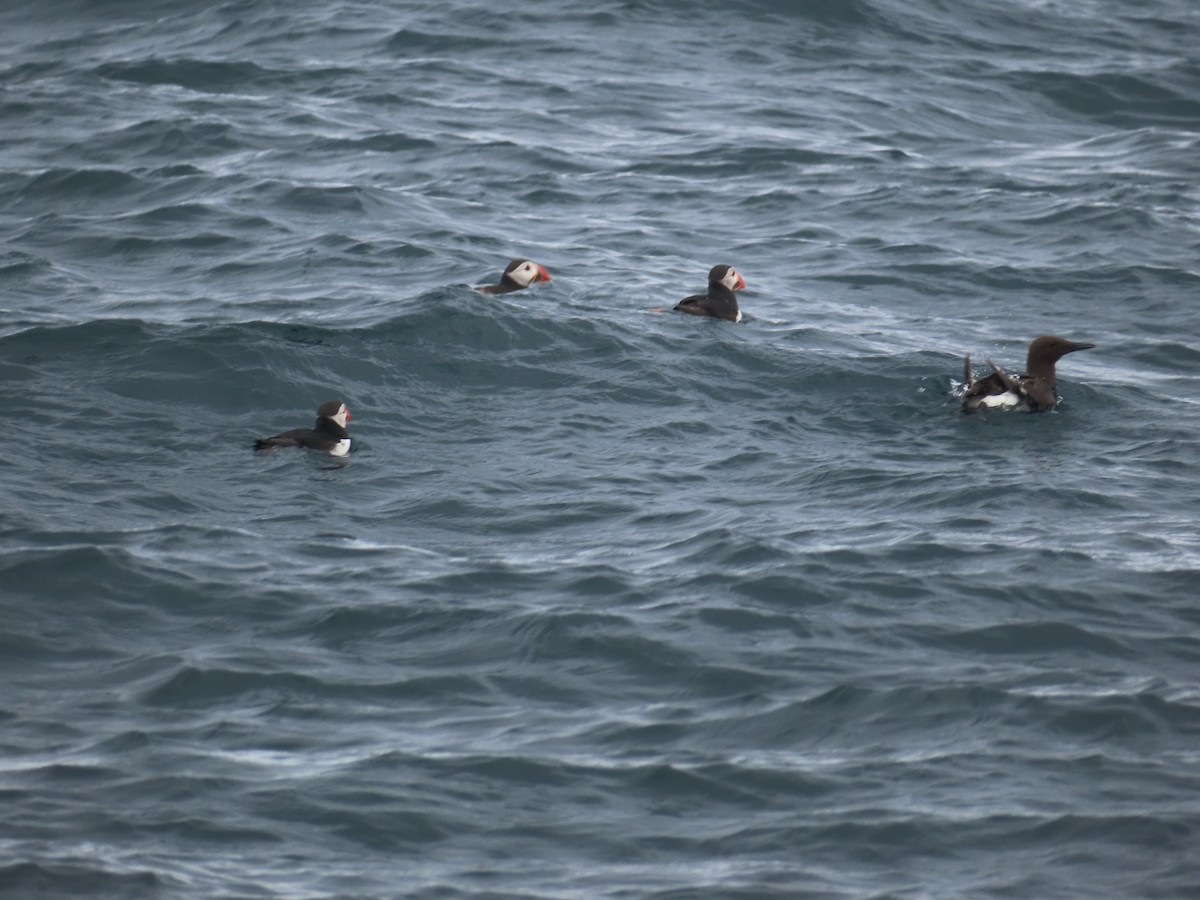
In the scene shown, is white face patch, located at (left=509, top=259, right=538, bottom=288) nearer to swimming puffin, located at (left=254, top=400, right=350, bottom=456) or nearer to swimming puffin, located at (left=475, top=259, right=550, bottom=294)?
swimming puffin, located at (left=475, top=259, right=550, bottom=294)

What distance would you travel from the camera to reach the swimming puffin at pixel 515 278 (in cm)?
1330

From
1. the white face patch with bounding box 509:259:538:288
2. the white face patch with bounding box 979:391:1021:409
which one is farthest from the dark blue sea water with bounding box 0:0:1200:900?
the white face patch with bounding box 509:259:538:288

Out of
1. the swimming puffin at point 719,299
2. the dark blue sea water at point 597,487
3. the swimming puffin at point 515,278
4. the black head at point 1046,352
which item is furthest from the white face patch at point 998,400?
the swimming puffin at point 515,278

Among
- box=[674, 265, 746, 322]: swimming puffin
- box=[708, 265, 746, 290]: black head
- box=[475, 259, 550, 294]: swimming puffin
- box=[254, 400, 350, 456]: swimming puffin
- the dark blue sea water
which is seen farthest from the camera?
box=[708, 265, 746, 290]: black head

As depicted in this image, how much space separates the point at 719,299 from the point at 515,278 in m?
1.75

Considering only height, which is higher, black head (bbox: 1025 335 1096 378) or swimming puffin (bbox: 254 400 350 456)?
black head (bbox: 1025 335 1096 378)

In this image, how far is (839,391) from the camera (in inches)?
467

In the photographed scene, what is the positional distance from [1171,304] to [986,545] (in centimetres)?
→ 568

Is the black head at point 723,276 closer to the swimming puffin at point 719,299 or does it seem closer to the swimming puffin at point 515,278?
the swimming puffin at point 719,299

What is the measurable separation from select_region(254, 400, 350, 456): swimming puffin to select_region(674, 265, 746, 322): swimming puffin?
11.6ft

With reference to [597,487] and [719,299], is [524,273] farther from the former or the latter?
[597,487]

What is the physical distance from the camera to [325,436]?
10.6 metres

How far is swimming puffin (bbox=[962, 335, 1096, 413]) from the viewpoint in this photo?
438 inches

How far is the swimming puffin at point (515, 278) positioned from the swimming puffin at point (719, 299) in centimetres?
132
